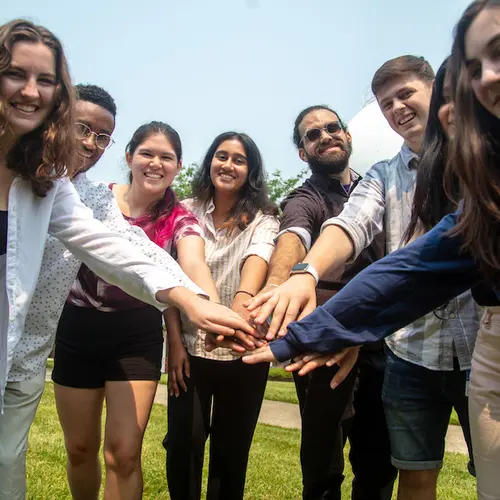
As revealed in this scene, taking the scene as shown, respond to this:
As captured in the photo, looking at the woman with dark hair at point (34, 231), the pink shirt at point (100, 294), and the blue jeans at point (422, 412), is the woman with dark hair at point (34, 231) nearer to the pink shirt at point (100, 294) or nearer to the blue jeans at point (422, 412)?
the pink shirt at point (100, 294)

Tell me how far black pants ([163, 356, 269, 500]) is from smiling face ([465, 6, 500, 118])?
2.03 meters

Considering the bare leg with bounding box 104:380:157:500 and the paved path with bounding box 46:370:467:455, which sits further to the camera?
the paved path with bounding box 46:370:467:455

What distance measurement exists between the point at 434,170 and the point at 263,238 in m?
1.21

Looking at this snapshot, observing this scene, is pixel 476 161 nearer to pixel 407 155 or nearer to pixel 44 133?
pixel 407 155

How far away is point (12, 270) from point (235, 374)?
1.43 metres

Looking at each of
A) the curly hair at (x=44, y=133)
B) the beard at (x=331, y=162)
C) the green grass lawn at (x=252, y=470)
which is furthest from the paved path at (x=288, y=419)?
the curly hair at (x=44, y=133)

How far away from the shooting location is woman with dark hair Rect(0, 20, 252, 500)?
92.0 inches

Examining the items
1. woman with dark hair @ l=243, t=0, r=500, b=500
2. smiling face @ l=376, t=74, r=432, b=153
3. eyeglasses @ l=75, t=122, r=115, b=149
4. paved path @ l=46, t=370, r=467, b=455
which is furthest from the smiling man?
paved path @ l=46, t=370, r=467, b=455

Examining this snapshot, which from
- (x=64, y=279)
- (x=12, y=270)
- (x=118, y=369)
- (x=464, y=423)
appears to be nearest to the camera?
(x=12, y=270)

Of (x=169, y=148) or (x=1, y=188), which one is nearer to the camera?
(x=1, y=188)

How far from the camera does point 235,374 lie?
10.6 feet

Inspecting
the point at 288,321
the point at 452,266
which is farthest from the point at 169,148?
the point at 452,266

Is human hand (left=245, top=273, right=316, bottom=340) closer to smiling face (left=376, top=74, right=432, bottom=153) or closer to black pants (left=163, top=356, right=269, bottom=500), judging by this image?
black pants (left=163, top=356, right=269, bottom=500)

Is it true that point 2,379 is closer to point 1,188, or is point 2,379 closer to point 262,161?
point 1,188
